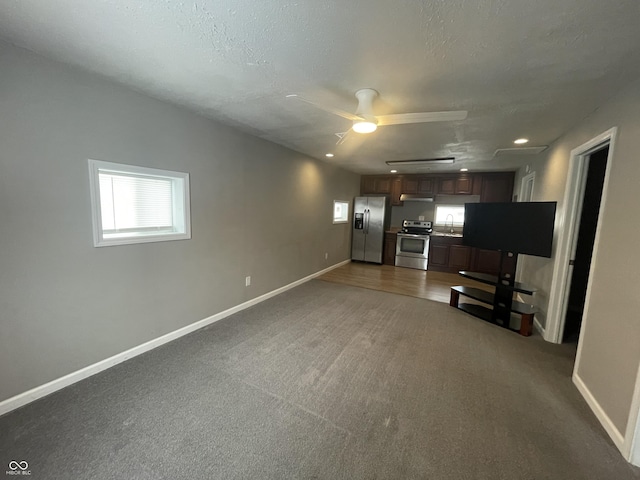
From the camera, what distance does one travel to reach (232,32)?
4.65 feet

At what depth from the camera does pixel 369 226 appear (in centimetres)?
659

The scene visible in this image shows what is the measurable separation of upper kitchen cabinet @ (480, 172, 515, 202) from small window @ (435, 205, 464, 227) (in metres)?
0.69

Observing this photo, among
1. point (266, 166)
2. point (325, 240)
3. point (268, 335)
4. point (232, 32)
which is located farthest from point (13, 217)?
point (325, 240)

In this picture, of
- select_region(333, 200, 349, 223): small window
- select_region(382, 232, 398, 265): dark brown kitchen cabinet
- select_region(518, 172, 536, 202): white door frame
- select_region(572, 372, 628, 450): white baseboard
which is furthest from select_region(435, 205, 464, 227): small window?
select_region(572, 372, 628, 450): white baseboard

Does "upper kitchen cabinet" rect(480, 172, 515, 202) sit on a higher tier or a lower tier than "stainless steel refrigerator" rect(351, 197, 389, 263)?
higher

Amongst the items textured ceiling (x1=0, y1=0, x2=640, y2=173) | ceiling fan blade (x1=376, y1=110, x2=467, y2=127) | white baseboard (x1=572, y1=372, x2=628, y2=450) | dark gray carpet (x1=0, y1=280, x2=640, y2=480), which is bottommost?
dark gray carpet (x1=0, y1=280, x2=640, y2=480)

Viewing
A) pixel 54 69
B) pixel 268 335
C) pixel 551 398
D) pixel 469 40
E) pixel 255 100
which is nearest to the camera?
pixel 469 40

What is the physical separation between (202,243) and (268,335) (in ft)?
4.18

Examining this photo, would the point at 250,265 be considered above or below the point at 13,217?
below

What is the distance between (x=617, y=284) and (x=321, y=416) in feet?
7.23

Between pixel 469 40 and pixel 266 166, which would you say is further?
pixel 266 166

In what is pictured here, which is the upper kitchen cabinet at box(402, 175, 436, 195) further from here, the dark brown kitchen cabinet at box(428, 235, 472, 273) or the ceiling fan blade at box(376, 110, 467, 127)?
the ceiling fan blade at box(376, 110, 467, 127)

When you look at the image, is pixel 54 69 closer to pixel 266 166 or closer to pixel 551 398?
pixel 266 166

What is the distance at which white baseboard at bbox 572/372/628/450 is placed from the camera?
1.59 meters
